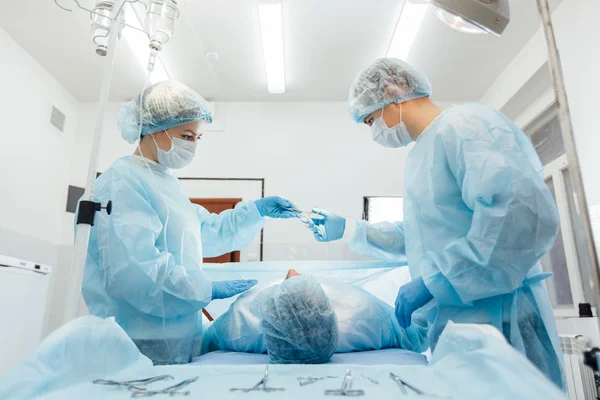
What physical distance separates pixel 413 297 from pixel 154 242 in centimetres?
75

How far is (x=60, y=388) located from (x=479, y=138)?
111cm

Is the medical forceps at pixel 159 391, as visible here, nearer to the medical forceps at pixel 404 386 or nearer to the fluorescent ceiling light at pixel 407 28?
the medical forceps at pixel 404 386

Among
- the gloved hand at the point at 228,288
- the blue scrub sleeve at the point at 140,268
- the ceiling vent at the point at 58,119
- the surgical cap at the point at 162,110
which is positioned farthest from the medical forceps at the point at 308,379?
the ceiling vent at the point at 58,119

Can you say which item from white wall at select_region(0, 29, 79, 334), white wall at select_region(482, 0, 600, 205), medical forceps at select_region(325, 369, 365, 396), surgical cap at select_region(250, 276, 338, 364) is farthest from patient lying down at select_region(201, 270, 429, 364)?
white wall at select_region(0, 29, 79, 334)

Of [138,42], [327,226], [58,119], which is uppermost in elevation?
[138,42]

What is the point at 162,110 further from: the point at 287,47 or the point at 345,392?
the point at 287,47

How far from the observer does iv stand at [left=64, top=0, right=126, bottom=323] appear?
1.03m

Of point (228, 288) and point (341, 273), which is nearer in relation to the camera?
point (228, 288)

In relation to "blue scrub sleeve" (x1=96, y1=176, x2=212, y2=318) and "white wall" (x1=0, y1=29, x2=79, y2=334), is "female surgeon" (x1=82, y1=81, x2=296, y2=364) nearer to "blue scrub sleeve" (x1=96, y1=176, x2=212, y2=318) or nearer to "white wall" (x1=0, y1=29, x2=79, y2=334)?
"blue scrub sleeve" (x1=96, y1=176, x2=212, y2=318)

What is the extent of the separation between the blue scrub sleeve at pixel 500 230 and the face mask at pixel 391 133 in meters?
0.42

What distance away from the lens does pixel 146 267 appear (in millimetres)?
1157

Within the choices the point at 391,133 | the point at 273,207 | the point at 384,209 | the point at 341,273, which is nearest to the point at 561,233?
the point at 384,209

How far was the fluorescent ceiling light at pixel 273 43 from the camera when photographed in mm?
2578

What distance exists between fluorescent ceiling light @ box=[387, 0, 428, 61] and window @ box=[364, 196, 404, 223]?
1043 millimetres
